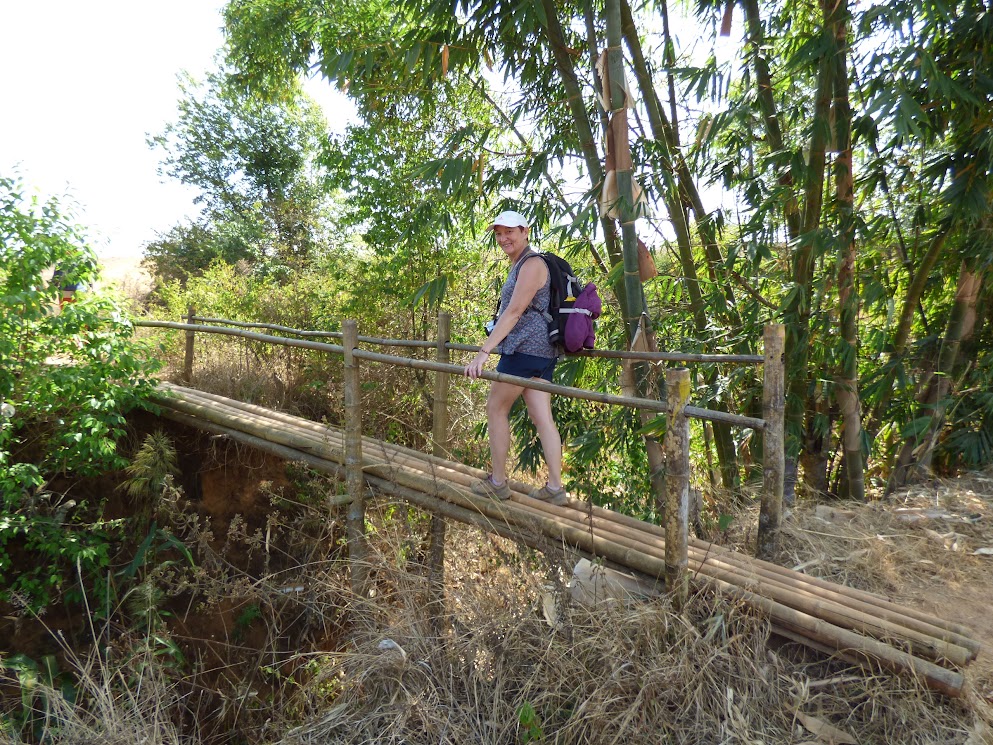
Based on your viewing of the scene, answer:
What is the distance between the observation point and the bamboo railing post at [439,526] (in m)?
2.97

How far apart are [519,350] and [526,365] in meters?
0.08

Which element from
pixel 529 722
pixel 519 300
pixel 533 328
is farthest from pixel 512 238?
pixel 529 722

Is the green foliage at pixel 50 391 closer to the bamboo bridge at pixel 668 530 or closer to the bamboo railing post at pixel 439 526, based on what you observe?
the bamboo bridge at pixel 668 530

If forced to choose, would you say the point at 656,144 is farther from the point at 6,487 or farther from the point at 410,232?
the point at 6,487

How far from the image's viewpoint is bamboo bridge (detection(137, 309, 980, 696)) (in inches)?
88.8

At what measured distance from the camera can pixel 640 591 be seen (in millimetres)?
2639

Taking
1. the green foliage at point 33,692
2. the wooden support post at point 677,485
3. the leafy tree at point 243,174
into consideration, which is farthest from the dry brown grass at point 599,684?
the leafy tree at point 243,174

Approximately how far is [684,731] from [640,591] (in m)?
0.55

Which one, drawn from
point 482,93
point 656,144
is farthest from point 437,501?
point 482,93

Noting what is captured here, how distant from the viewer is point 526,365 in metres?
3.11

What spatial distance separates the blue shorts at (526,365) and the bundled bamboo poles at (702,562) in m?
0.63

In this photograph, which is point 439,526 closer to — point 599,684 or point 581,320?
point 581,320

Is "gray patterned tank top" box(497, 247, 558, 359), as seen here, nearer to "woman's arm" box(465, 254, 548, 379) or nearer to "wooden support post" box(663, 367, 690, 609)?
"woman's arm" box(465, 254, 548, 379)

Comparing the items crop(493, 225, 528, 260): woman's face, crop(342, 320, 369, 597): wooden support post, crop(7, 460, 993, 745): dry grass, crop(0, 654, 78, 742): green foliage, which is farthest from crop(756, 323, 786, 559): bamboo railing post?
crop(0, 654, 78, 742): green foliage
